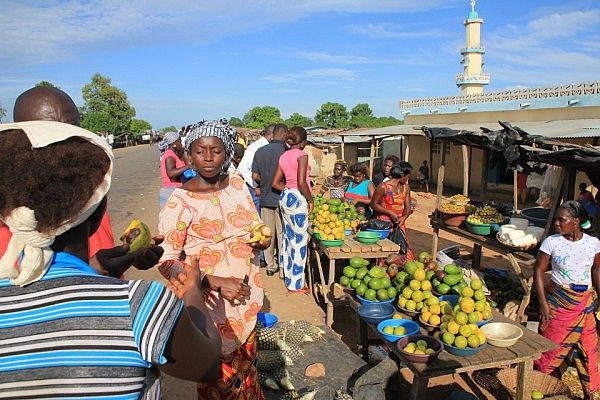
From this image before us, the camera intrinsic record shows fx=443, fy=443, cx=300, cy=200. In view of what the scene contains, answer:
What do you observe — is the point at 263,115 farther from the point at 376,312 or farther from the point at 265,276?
the point at 376,312

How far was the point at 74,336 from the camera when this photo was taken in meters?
1.03

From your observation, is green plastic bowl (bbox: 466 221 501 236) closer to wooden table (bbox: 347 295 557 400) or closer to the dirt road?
the dirt road

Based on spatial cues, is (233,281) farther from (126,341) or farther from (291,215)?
(291,215)

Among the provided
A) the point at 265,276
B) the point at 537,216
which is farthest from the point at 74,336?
the point at 265,276

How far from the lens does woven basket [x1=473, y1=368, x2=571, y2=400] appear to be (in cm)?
390

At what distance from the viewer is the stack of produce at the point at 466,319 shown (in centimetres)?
319

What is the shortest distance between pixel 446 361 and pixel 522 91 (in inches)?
608

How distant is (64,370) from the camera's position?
103 cm

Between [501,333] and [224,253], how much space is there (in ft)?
7.53

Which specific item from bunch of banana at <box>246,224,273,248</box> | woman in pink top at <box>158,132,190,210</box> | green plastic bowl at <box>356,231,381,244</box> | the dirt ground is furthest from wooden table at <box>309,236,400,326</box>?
bunch of banana at <box>246,224,273,248</box>

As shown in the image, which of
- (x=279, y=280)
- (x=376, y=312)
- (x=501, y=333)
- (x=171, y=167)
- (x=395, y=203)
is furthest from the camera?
(x=279, y=280)

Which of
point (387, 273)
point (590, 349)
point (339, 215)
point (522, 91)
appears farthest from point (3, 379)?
point (522, 91)

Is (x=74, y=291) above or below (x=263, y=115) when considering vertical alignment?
below

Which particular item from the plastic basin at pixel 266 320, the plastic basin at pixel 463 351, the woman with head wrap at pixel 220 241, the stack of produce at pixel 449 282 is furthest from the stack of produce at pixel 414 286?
the woman with head wrap at pixel 220 241
